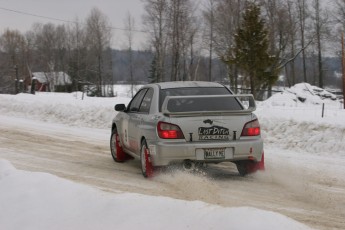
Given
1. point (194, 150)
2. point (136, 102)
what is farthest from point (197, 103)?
point (136, 102)

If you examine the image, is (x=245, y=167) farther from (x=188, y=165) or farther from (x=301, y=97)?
(x=301, y=97)

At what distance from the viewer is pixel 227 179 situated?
8.09m

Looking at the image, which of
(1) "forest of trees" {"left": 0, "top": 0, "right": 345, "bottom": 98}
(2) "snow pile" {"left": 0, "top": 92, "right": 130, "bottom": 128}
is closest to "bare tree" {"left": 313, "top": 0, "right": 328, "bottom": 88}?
(1) "forest of trees" {"left": 0, "top": 0, "right": 345, "bottom": 98}

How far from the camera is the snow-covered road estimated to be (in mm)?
6320

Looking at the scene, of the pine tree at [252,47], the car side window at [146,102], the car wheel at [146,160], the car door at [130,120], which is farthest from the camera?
the pine tree at [252,47]

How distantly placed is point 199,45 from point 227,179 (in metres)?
57.0

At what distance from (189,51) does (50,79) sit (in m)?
39.2

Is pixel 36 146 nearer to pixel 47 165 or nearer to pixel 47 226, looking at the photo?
pixel 47 165

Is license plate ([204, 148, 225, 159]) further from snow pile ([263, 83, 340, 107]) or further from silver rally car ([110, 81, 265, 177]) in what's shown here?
snow pile ([263, 83, 340, 107])

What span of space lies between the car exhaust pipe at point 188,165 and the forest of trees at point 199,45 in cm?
2677

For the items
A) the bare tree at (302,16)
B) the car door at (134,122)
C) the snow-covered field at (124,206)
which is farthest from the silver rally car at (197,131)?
the bare tree at (302,16)

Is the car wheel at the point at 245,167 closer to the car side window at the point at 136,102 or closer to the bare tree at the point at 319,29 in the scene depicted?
the car side window at the point at 136,102

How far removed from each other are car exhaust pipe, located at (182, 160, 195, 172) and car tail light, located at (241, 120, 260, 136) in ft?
2.99

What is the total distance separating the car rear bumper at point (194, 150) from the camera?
7.37 meters
